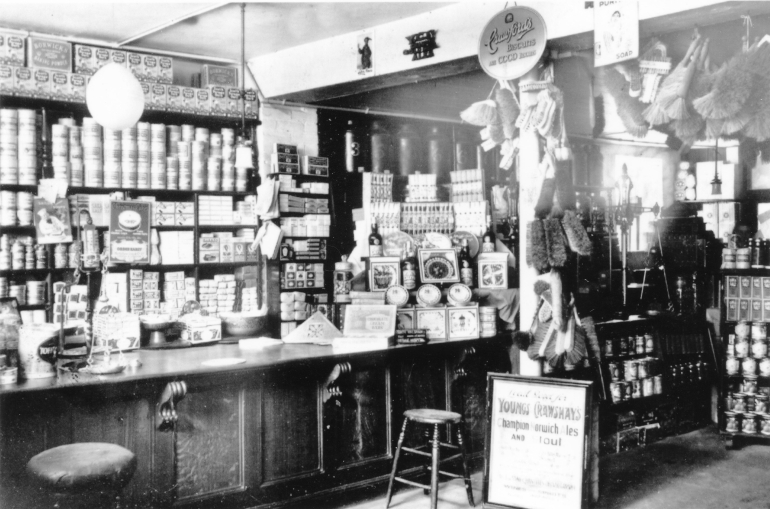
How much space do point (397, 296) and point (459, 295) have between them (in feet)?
1.41

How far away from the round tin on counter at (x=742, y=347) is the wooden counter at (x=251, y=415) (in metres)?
2.12

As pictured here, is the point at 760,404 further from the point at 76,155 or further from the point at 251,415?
the point at 76,155

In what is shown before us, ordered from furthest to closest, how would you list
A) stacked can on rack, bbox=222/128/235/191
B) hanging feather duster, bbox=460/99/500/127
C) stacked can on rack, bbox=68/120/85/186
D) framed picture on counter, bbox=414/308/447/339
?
stacked can on rack, bbox=222/128/235/191
stacked can on rack, bbox=68/120/85/186
framed picture on counter, bbox=414/308/447/339
hanging feather duster, bbox=460/99/500/127

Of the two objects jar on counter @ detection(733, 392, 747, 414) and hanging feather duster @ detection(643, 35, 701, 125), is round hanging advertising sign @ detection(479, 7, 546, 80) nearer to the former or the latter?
hanging feather duster @ detection(643, 35, 701, 125)

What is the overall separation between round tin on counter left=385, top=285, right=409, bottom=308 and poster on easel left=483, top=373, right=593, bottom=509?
1011 millimetres

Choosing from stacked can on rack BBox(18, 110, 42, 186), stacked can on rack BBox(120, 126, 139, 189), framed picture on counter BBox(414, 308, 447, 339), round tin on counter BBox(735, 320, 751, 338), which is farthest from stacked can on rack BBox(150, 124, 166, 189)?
round tin on counter BBox(735, 320, 751, 338)

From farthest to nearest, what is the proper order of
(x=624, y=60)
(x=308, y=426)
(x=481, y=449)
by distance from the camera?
1. (x=481, y=449)
2. (x=308, y=426)
3. (x=624, y=60)

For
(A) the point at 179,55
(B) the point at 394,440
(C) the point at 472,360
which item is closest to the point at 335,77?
(A) the point at 179,55

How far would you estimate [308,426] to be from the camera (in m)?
4.10

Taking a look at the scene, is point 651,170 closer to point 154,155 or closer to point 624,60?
point 624,60

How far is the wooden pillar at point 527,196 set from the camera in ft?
13.4

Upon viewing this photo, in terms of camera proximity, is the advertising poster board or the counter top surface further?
the advertising poster board

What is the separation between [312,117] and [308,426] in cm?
326

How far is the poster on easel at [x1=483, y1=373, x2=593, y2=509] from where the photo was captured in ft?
12.0
